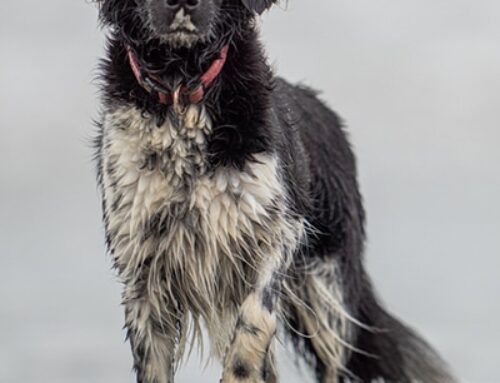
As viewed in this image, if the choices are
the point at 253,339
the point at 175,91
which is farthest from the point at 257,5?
the point at 253,339

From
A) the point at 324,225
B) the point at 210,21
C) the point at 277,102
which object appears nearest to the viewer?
the point at 210,21

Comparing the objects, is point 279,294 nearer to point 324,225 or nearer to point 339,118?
point 324,225

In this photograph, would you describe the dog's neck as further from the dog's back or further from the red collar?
the dog's back

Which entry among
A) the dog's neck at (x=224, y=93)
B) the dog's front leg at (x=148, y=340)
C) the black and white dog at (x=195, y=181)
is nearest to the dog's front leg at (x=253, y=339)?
the black and white dog at (x=195, y=181)

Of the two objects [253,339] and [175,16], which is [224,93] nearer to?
[175,16]

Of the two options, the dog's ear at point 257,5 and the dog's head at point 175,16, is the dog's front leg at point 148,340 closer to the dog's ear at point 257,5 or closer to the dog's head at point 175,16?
the dog's head at point 175,16

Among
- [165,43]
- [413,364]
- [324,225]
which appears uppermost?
[165,43]

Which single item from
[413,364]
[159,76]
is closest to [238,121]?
[159,76]
